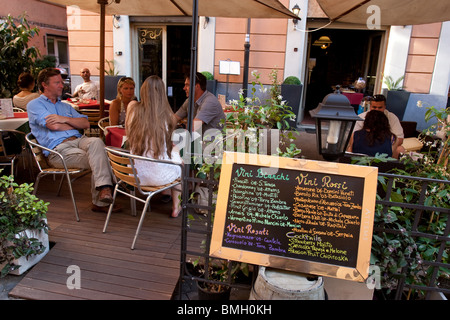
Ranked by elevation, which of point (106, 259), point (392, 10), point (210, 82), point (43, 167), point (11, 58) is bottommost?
point (106, 259)

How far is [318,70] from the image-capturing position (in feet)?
43.1

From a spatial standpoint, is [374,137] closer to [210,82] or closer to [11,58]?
[210,82]

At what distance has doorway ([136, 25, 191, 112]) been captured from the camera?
8.53 metres

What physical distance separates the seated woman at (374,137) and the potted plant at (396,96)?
14.5 ft

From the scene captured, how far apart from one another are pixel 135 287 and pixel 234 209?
907mm

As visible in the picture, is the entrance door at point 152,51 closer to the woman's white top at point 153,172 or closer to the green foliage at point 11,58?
the green foliage at point 11,58

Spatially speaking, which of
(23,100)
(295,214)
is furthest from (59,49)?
(295,214)

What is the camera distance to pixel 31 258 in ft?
7.87

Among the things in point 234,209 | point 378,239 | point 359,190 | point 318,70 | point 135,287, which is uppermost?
point 318,70

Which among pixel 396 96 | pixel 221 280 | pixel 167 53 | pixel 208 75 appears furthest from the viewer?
pixel 167 53

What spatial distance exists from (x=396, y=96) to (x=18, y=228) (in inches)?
290

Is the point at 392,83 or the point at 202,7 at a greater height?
the point at 202,7

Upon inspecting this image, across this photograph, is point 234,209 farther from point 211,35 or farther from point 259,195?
point 211,35
